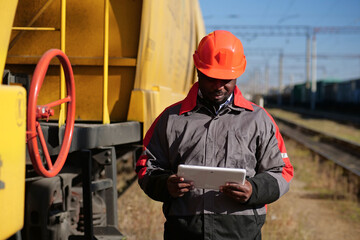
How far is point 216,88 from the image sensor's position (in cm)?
245

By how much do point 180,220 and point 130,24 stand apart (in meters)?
2.43

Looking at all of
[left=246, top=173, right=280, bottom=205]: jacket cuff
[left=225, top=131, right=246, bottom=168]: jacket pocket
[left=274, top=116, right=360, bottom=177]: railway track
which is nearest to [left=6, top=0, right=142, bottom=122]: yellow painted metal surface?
[left=225, top=131, right=246, bottom=168]: jacket pocket

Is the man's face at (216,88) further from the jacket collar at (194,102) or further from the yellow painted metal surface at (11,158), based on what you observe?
the yellow painted metal surface at (11,158)

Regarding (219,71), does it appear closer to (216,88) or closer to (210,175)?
(216,88)

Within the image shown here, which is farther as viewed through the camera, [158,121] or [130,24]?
[130,24]

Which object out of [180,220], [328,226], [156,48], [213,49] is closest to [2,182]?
[180,220]

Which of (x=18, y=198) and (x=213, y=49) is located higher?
(x=213, y=49)

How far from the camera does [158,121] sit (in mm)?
2627

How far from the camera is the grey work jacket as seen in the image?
2.40 metres

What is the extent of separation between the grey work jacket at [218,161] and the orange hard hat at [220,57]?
16 centimetres

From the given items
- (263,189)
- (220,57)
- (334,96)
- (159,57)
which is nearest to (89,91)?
(159,57)

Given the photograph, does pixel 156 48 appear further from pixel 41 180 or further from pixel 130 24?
pixel 41 180

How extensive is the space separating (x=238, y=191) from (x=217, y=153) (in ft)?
0.76

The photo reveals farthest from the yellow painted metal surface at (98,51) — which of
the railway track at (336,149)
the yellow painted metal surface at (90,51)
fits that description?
the railway track at (336,149)
